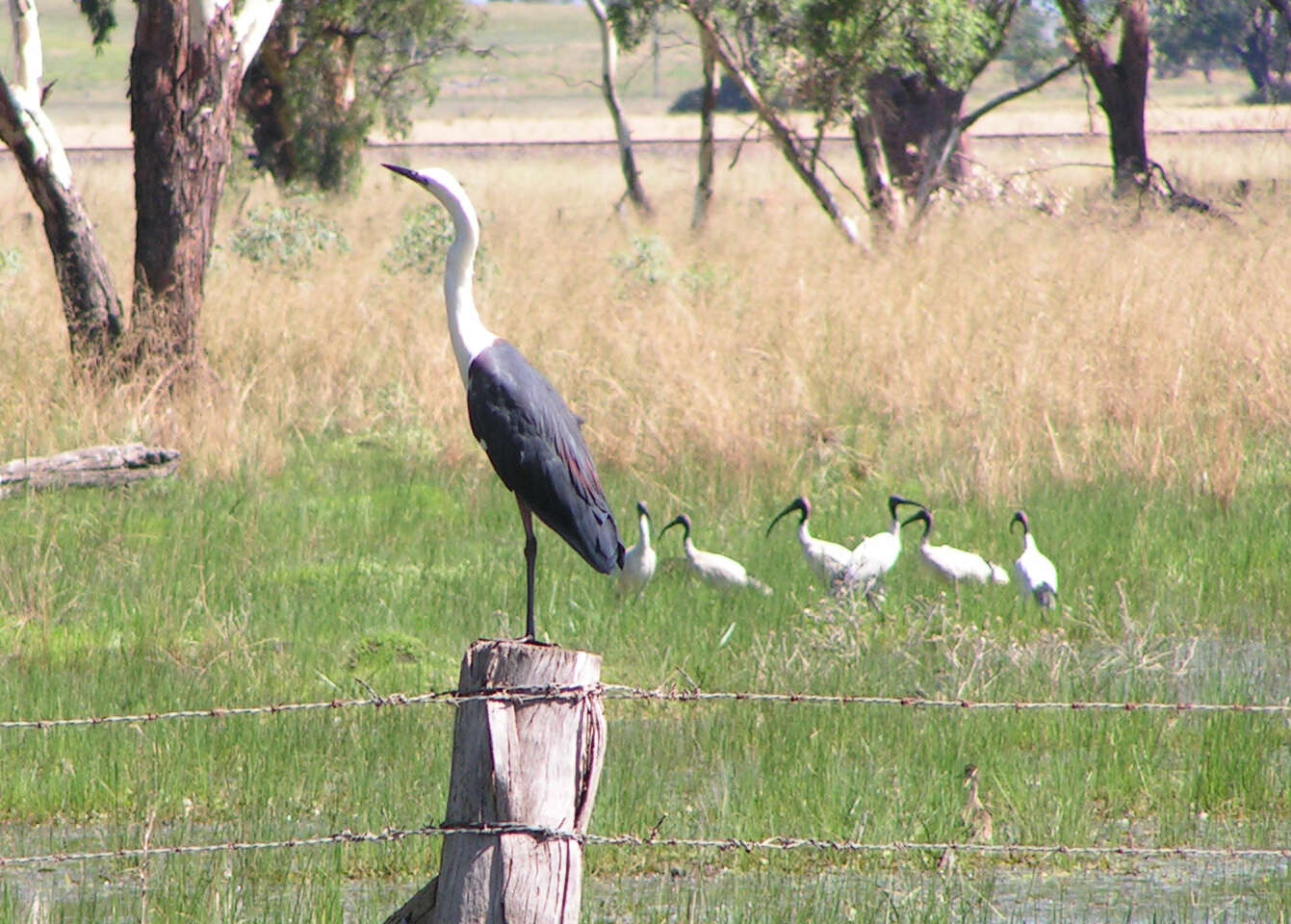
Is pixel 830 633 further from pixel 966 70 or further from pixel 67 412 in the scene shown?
pixel 966 70

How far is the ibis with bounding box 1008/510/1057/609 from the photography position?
7645mm

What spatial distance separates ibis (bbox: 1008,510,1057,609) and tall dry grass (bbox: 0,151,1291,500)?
1.78 m

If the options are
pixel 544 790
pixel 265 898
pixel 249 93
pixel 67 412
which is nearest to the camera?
pixel 544 790

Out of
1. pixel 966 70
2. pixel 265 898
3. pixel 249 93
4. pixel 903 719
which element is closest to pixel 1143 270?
pixel 966 70

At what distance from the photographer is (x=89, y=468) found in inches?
371

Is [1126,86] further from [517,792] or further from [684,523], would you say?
[517,792]

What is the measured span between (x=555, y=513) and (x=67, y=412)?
21.5ft

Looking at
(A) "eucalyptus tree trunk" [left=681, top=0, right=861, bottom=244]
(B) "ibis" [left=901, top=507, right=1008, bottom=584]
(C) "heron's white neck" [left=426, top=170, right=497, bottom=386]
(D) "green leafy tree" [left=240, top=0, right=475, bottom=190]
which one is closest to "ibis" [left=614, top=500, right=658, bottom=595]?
(B) "ibis" [left=901, top=507, right=1008, bottom=584]

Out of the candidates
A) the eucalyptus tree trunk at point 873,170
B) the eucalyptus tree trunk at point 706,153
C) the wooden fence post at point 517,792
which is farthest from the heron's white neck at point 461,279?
the eucalyptus tree trunk at point 706,153

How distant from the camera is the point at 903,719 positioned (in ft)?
20.0

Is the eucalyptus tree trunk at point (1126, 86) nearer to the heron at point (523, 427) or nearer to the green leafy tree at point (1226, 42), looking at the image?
the heron at point (523, 427)

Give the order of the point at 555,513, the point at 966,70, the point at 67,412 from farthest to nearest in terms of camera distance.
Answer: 1. the point at 966,70
2. the point at 67,412
3. the point at 555,513

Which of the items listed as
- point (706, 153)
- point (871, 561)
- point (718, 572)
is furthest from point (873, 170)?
point (718, 572)

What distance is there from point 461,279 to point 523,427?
517 millimetres
